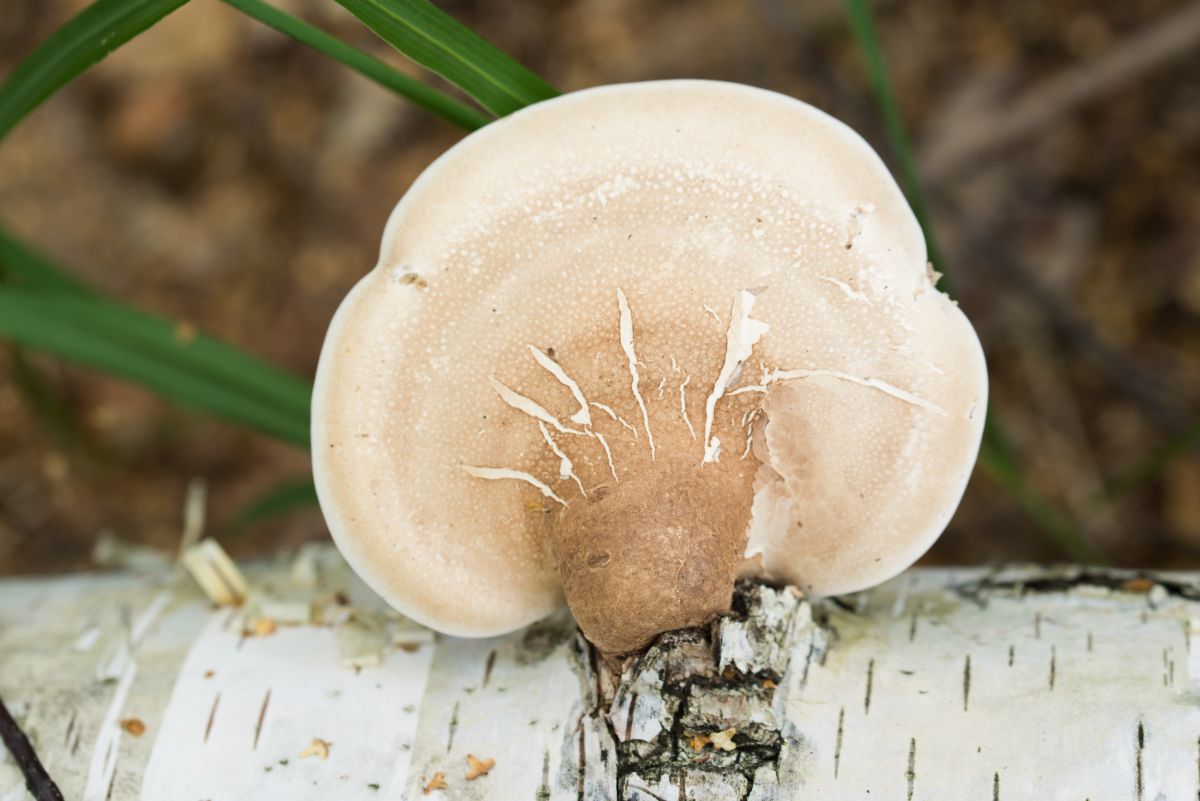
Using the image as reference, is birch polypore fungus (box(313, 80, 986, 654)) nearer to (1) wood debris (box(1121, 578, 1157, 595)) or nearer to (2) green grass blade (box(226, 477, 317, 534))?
(1) wood debris (box(1121, 578, 1157, 595))

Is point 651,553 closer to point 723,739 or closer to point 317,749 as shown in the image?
point 723,739

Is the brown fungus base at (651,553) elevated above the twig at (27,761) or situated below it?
above

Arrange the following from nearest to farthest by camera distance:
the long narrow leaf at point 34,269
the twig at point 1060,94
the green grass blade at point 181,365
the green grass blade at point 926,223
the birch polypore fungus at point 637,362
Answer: the birch polypore fungus at point 637,362
the green grass blade at point 926,223
the green grass blade at point 181,365
the long narrow leaf at point 34,269
the twig at point 1060,94

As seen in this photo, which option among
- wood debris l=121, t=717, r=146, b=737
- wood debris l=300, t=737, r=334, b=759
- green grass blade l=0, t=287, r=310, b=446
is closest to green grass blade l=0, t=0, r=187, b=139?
green grass blade l=0, t=287, r=310, b=446

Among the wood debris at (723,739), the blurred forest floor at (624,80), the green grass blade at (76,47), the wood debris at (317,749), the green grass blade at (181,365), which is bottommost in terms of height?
the wood debris at (317,749)

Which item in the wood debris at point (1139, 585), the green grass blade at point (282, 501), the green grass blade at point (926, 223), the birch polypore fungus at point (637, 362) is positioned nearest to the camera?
the birch polypore fungus at point (637, 362)

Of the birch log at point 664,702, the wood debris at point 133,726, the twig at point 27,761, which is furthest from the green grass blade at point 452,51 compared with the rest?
the twig at point 27,761

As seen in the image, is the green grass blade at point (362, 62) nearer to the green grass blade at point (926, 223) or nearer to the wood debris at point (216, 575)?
the green grass blade at point (926, 223)

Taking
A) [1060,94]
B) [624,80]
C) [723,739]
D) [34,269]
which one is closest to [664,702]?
[723,739]

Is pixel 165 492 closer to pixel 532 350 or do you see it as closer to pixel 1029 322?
pixel 532 350
